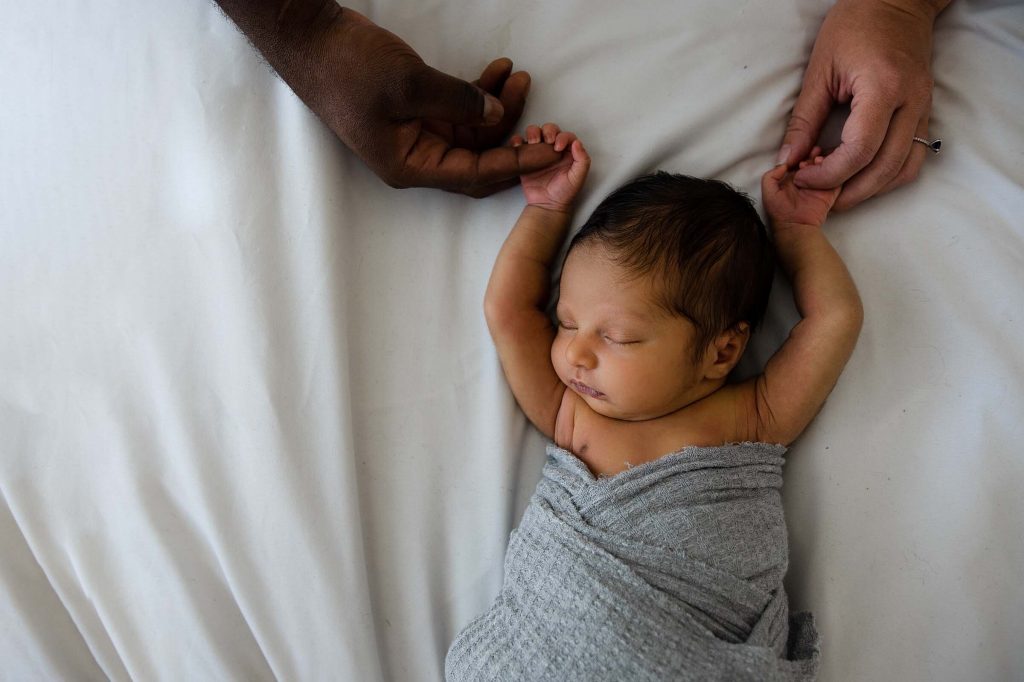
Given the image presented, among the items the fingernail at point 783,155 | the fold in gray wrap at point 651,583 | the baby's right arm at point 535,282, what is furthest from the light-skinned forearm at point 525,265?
the fingernail at point 783,155

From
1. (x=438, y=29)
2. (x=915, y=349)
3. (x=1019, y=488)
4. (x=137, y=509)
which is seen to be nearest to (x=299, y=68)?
(x=438, y=29)

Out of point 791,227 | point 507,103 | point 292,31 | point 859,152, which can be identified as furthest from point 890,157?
point 292,31

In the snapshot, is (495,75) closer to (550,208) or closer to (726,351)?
(550,208)

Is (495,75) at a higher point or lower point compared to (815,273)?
higher

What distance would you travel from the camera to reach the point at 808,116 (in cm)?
109

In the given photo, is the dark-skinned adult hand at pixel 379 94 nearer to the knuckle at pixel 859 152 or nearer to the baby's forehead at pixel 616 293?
the baby's forehead at pixel 616 293

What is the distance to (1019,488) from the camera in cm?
92

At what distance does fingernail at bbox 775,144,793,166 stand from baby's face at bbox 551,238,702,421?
336 mm

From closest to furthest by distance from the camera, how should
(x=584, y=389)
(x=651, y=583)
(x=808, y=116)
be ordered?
1. (x=651, y=583)
2. (x=584, y=389)
3. (x=808, y=116)

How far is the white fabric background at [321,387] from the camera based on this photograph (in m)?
0.94

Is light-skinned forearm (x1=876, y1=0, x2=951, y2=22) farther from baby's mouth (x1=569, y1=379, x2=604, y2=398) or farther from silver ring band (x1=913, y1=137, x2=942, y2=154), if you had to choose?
baby's mouth (x1=569, y1=379, x2=604, y2=398)

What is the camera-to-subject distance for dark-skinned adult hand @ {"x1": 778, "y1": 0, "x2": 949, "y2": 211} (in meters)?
1.00

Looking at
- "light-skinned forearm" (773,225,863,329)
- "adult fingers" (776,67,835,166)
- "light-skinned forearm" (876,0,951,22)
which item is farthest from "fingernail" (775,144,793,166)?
"light-skinned forearm" (876,0,951,22)

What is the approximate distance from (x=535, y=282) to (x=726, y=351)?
0.28 metres
